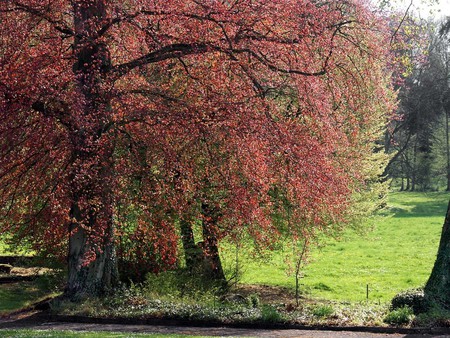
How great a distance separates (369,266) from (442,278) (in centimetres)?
1503

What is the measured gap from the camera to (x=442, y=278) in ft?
49.1

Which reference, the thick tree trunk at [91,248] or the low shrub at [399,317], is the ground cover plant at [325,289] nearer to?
the low shrub at [399,317]

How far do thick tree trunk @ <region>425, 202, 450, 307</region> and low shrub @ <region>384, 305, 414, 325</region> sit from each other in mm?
963

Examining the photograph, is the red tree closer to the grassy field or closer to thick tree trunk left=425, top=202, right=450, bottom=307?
thick tree trunk left=425, top=202, right=450, bottom=307

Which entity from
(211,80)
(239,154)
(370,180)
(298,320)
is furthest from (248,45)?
(370,180)

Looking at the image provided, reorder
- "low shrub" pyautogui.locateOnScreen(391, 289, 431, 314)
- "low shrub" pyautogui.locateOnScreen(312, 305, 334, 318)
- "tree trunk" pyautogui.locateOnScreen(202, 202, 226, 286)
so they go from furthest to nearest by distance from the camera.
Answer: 1. "tree trunk" pyautogui.locateOnScreen(202, 202, 226, 286)
2. "low shrub" pyautogui.locateOnScreen(312, 305, 334, 318)
3. "low shrub" pyautogui.locateOnScreen(391, 289, 431, 314)

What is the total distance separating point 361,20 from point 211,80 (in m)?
4.39

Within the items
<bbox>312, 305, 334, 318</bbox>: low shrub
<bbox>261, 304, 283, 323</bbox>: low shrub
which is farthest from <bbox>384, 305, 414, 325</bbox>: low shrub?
<bbox>261, 304, 283, 323</bbox>: low shrub

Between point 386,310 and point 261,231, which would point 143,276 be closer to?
point 261,231

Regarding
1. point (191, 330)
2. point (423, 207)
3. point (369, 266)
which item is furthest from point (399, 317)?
point (423, 207)

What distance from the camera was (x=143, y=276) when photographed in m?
19.7

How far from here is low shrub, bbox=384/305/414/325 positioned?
13844mm

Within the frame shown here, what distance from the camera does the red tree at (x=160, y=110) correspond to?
45.5 feet

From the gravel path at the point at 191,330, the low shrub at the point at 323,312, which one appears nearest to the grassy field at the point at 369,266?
the low shrub at the point at 323,312
